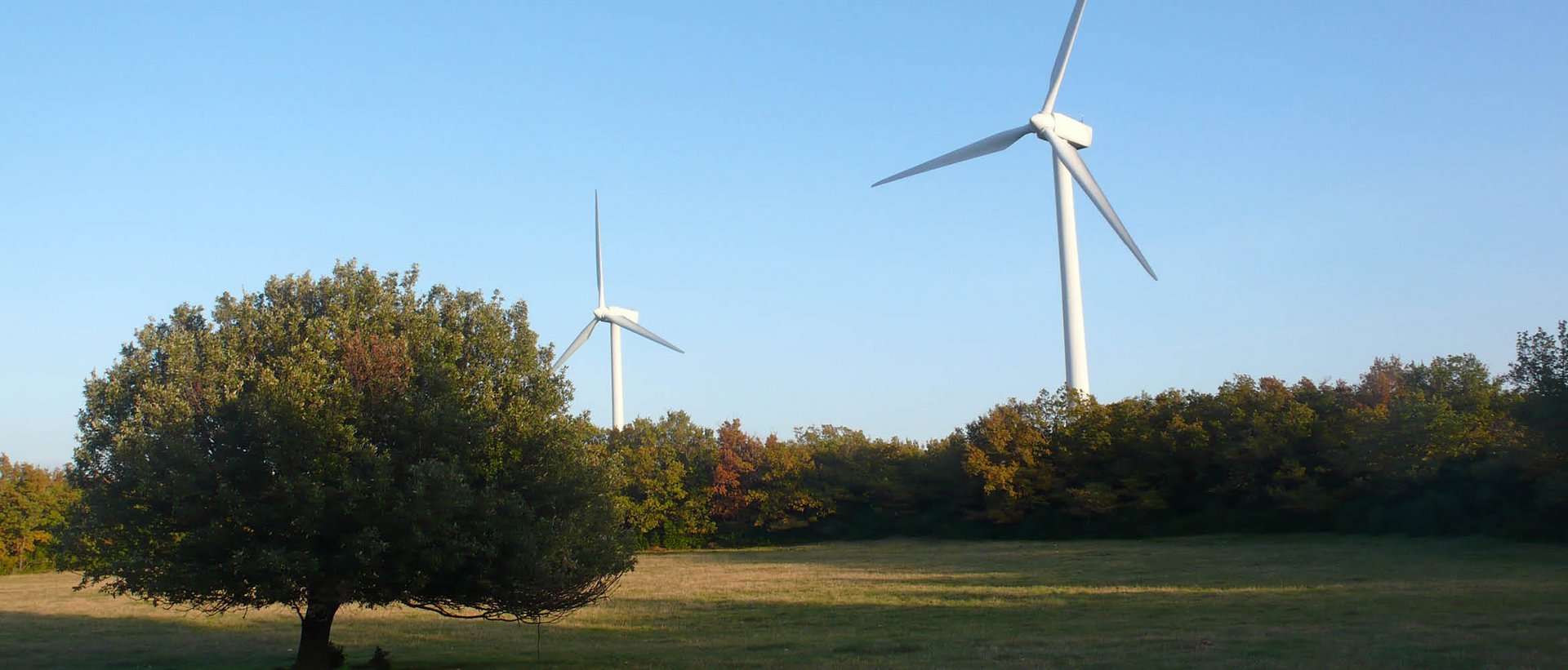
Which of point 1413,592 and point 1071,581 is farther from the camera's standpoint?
point 1071,581

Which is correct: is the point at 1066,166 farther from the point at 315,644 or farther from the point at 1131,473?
the point at 315,644

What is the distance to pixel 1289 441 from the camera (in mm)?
70875

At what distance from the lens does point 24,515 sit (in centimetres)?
8631

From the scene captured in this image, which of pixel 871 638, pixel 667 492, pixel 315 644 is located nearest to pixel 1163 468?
pixel 667 492

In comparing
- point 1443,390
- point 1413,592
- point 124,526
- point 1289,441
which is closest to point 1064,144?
point 1289,441

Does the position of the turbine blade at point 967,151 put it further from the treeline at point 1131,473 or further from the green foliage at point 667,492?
the green foliage at point 667,492

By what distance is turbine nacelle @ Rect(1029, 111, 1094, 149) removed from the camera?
6353 cm

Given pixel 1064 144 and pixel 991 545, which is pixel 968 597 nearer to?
pixel 1064 144

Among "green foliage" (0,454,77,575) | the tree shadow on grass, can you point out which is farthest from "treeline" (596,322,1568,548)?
"green foliage" (0,454,77,575)

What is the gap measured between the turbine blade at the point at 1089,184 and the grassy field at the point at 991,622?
624 inches

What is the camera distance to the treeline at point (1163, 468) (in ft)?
196

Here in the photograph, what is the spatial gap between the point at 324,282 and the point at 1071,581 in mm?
31896

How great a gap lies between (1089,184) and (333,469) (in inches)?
1865

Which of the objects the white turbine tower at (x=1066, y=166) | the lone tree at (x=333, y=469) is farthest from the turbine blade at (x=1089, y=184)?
the lone tree at (x=333, y=469)
